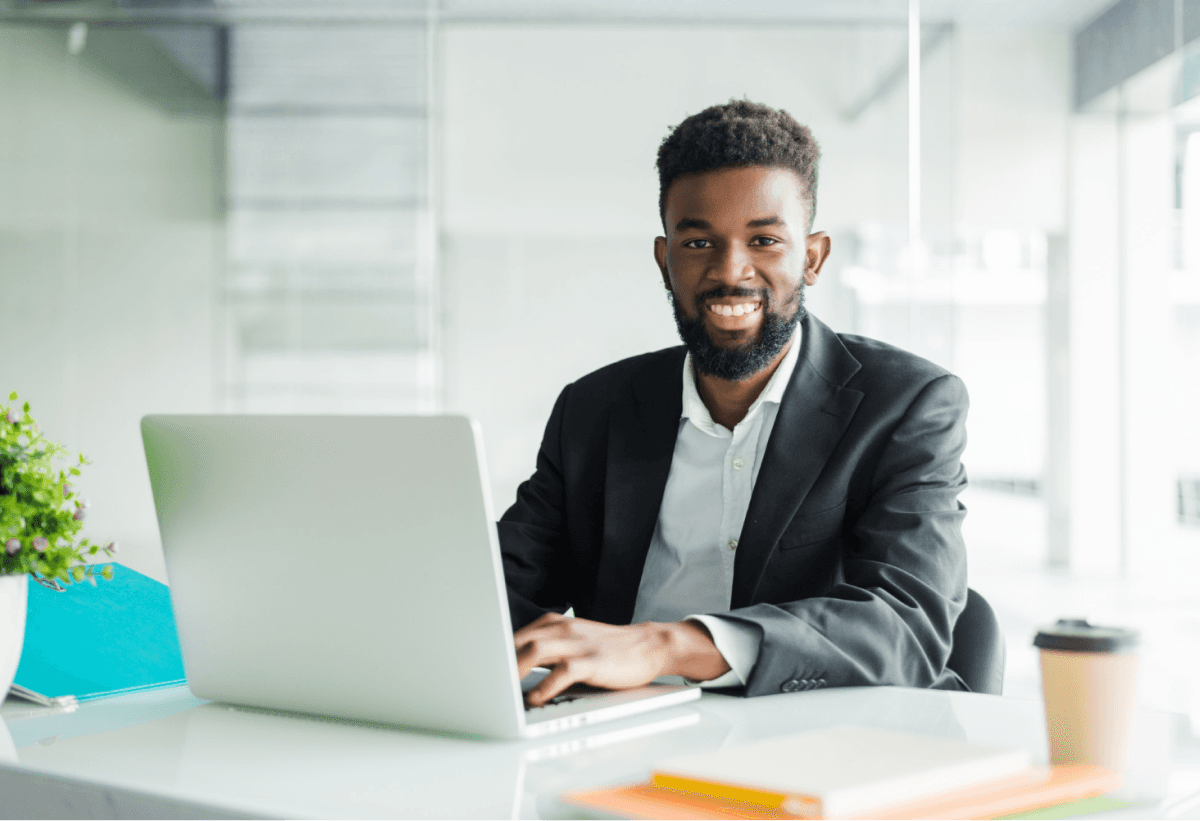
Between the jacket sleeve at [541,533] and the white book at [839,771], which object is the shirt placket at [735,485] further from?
the white book at [839,771]

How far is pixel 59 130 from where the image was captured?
14.1ft

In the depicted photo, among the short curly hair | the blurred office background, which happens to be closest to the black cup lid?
the short curly hair

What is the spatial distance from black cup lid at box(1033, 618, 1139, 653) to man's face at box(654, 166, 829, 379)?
0.86m

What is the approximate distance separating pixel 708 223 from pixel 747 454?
330 mm

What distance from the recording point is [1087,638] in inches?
31.0

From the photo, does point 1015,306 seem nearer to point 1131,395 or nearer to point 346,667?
point 1131,395

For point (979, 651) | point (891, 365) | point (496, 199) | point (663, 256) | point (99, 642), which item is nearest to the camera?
point (99, 642)

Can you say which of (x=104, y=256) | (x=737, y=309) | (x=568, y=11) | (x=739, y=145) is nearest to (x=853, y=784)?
(x=737, y=309)

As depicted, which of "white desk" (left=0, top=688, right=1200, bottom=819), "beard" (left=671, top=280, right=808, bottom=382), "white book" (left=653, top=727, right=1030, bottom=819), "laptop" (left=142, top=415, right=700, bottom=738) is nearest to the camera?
"white book" (left=653, top=727, right=1030, bottom=819)

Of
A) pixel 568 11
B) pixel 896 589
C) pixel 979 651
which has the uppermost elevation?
pixel 568 11

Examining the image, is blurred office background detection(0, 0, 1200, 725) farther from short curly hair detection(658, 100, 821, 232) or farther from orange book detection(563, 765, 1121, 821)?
orange book detection(563, 765, 1121, 821)

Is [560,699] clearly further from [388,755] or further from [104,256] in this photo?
[104,256]

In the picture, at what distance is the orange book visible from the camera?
2.22ft

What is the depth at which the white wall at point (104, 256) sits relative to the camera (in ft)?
13.9
